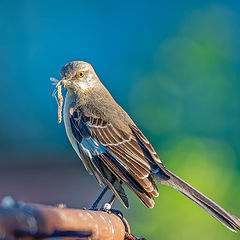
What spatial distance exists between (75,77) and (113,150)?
1183mm

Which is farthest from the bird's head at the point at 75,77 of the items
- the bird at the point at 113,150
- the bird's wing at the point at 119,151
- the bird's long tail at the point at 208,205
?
the bird's long tail at the point at 208,205

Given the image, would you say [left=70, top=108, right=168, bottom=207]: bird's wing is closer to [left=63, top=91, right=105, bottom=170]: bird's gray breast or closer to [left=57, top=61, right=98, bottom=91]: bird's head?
[left=63, top=91, right=105, bottom=170]: bird's gray breast

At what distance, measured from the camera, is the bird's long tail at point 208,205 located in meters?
3.44

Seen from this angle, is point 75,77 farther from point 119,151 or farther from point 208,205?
point 208,205

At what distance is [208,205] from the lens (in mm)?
3668

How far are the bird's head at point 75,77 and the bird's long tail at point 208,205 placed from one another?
152 cm

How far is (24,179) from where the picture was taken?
12688 mm

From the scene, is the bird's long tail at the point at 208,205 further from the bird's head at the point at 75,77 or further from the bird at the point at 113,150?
the bird's head at the point at 75,77

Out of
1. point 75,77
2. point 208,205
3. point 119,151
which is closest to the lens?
point 208,205

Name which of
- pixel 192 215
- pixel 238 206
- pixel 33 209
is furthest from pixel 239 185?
pixel 33 209

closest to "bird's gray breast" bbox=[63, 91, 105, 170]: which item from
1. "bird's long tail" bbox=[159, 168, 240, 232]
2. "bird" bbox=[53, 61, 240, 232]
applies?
"bird" bbox=[53, 61, 240, 232]

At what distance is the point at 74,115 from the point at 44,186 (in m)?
7.74

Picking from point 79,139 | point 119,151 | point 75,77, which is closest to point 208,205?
point 119,151

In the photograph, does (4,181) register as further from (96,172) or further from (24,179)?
(96,172)
